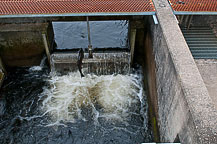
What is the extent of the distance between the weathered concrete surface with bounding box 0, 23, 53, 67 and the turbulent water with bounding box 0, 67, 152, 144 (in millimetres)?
804

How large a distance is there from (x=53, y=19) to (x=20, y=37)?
7.11ft

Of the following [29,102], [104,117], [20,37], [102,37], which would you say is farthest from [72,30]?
[104,117]

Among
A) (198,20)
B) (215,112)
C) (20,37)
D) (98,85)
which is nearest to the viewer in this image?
(215,112)

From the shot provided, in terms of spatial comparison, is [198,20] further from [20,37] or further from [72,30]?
[20,37]

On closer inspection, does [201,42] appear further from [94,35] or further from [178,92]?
[94,35]

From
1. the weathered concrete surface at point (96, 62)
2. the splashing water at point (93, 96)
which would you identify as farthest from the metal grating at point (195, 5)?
the splashing water at point (93, 96)

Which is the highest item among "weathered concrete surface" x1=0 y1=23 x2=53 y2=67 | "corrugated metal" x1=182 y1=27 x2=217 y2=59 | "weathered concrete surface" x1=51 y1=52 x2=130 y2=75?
"weathered concrete surface" x1=0 y1=23 x2=53 y2=67

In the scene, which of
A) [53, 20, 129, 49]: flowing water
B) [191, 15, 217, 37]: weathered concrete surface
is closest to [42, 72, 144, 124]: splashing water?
[53, 20, 129, 49]: flowing water

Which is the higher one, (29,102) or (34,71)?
(34,71)

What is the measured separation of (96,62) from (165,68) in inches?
195

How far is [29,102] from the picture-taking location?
32.8ft

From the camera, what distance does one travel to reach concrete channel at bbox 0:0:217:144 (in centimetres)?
489

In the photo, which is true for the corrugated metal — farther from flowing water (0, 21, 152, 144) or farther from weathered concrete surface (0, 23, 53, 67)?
weathered concrete surface (0, 23, 53, 67)

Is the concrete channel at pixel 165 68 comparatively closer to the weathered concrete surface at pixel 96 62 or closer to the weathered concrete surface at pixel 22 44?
the weathered concrete surface at pixel 22 44
